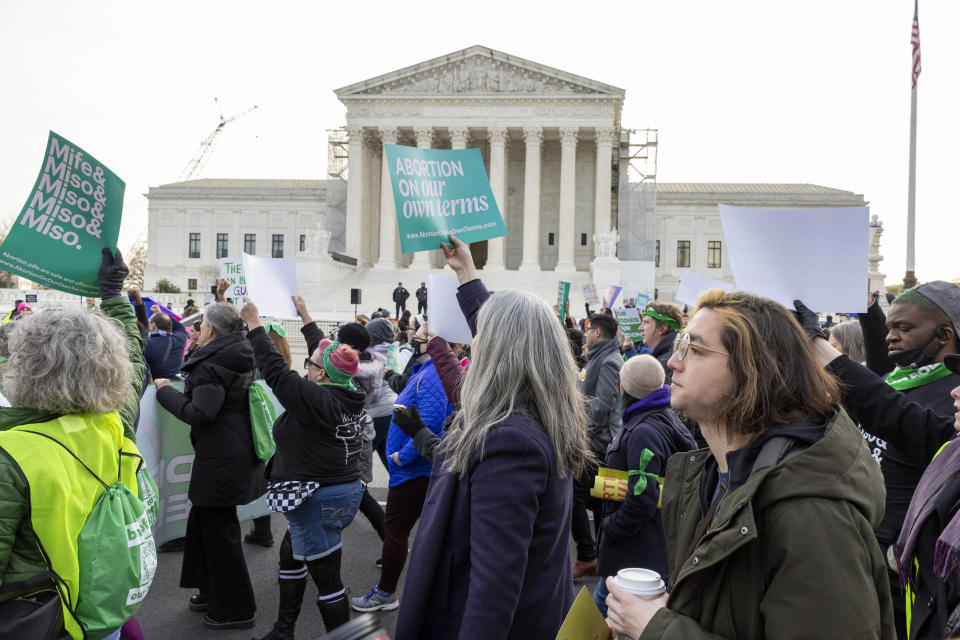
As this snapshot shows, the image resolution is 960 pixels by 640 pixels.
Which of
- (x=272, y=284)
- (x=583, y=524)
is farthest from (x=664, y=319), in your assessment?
(x=272, y=284)

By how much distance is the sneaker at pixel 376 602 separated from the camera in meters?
4.80

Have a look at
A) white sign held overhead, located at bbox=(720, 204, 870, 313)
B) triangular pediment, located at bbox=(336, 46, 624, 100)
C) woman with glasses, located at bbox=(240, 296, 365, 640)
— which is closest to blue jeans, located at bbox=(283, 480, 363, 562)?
woman with glasses, located at bbox=(240, 296, 365, 640)

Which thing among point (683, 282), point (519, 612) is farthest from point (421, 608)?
point (683, 282)

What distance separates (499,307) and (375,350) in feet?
17.2

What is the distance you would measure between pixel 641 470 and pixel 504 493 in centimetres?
183

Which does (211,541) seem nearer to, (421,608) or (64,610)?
(64,610)

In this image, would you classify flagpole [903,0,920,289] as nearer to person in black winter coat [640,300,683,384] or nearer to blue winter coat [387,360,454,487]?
person in black winter coat [640,300,683,384]

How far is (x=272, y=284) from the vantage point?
525 cm

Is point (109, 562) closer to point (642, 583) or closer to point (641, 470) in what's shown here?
point (642, 583)

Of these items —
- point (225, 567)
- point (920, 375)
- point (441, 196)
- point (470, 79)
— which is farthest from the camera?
point (470, 79)

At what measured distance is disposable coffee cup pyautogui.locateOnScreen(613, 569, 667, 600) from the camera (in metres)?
1.70

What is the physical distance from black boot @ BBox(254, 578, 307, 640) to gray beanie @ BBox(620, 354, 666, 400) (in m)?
2.20

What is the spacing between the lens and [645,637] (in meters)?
1.60

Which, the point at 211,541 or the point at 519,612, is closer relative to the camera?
the point at 519,612
